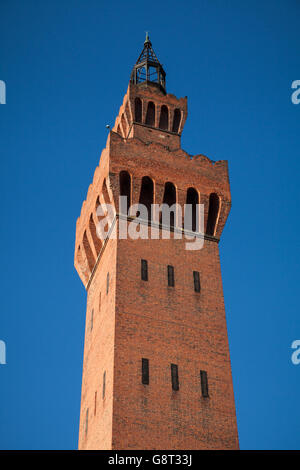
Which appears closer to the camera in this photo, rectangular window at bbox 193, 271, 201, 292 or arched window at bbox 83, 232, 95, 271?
rectangular window at bbox 193, 271, 201, 292

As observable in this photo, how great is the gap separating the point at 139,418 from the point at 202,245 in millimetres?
11797

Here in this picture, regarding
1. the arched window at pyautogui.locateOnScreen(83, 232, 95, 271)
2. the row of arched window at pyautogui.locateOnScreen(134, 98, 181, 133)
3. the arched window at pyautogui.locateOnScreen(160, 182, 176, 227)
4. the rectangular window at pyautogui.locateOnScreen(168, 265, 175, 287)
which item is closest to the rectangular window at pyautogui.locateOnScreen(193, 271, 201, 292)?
the rectangular window at pyautogui.locateOnScreen(168, 265, 175, 287)

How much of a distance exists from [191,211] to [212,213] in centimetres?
155

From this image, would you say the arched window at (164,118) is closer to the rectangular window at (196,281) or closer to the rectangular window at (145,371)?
the rectangular window at (196,281)

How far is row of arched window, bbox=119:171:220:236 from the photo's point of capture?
3956 cm

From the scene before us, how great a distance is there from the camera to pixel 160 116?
4681cm

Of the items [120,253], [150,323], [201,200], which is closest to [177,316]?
[150,323]

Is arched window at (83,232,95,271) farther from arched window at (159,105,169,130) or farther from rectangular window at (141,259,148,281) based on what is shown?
arched window at (159,105,169,130)

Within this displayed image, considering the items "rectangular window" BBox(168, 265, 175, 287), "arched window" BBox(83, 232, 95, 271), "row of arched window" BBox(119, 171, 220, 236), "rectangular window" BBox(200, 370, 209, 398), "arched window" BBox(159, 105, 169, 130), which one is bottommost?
"rectangular window" BBox(200, 370, 209, 398)

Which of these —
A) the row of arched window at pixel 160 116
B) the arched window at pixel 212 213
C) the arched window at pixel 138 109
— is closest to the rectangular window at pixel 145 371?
the arched window at pixel 212 213

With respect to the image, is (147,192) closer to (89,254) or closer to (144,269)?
(89,254)

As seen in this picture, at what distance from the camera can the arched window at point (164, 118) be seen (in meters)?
46.7
